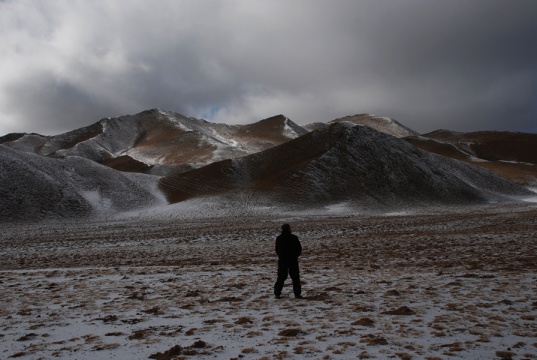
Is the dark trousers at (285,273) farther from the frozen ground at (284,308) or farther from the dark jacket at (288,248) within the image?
the frozen ground at (284,308)

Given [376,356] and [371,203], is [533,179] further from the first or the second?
[376,356]

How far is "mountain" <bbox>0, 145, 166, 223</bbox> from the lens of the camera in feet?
182

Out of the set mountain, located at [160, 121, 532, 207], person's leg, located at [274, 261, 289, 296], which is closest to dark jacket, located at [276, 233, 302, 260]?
person's leg, located at [274, 261, 289, 296]

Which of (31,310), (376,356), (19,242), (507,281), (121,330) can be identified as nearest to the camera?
(376,356)

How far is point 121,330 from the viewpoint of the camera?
784cm

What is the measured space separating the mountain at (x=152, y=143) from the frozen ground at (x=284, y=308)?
106250 mm

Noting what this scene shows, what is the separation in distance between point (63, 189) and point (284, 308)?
62436 millimetres

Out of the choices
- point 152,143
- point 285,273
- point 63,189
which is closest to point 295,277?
point 285,273

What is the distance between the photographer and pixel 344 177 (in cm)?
7394

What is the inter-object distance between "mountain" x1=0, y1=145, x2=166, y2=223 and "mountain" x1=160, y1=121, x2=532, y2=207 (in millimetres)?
6825

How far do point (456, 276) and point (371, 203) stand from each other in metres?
52.9

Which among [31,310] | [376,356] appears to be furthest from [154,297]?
[376,356]

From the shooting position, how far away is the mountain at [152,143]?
141500mm

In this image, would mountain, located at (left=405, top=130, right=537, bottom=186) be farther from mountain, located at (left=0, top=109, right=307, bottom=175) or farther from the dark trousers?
the dark trousers
